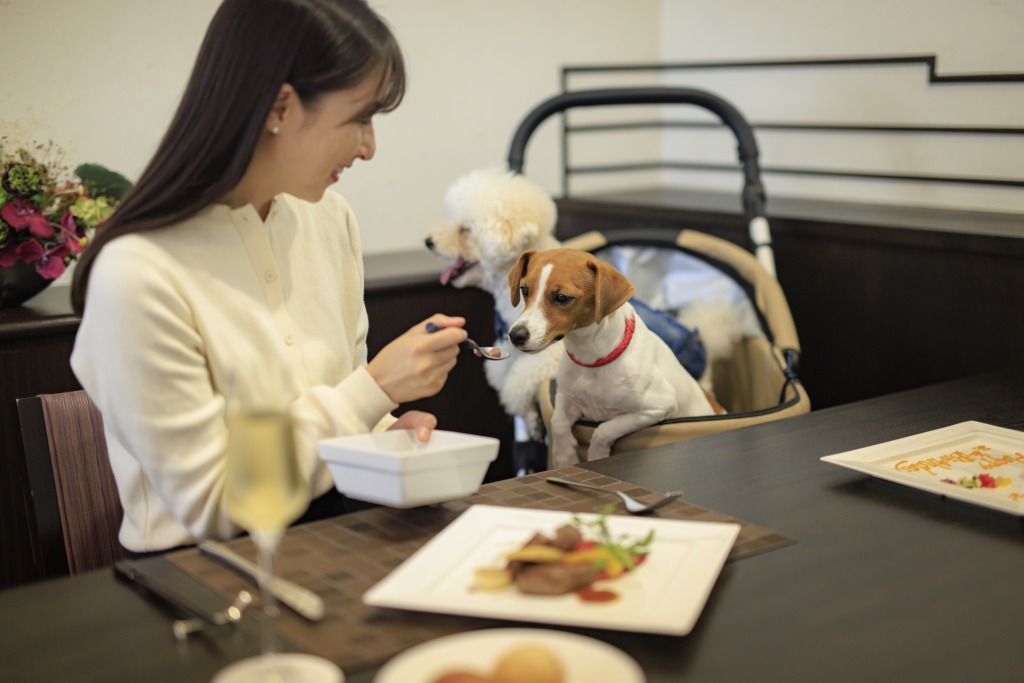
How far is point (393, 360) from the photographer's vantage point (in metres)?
1.37

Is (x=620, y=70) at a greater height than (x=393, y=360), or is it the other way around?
(x=620, y=70)

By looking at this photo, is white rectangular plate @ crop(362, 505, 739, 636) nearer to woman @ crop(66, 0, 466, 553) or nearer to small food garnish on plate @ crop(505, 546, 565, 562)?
small food garnish on plate @ crop(505, 546, 565, 562)

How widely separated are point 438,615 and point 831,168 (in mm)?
2523

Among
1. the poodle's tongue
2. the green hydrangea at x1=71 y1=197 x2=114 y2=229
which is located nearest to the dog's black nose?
the poodle's tongue

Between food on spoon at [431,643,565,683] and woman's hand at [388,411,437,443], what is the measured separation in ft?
1.92

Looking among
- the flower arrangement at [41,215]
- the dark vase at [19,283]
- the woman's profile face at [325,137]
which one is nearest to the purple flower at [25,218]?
the flower arrangement at [41,215]

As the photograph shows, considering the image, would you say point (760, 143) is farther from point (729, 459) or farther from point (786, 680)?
point (786, 680)

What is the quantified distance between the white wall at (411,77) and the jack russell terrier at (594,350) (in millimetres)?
1282

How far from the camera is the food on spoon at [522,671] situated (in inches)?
28.8

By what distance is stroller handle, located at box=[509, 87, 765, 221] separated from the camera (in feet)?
8.84

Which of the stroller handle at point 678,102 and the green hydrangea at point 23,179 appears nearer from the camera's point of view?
the green hydrangea at point 23,179

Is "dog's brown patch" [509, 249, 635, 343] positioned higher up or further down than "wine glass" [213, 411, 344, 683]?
further down

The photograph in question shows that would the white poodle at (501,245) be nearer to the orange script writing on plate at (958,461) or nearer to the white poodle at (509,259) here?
the white poodle at (509,259)

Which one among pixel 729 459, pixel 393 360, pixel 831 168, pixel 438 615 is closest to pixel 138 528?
pixel 393 360
